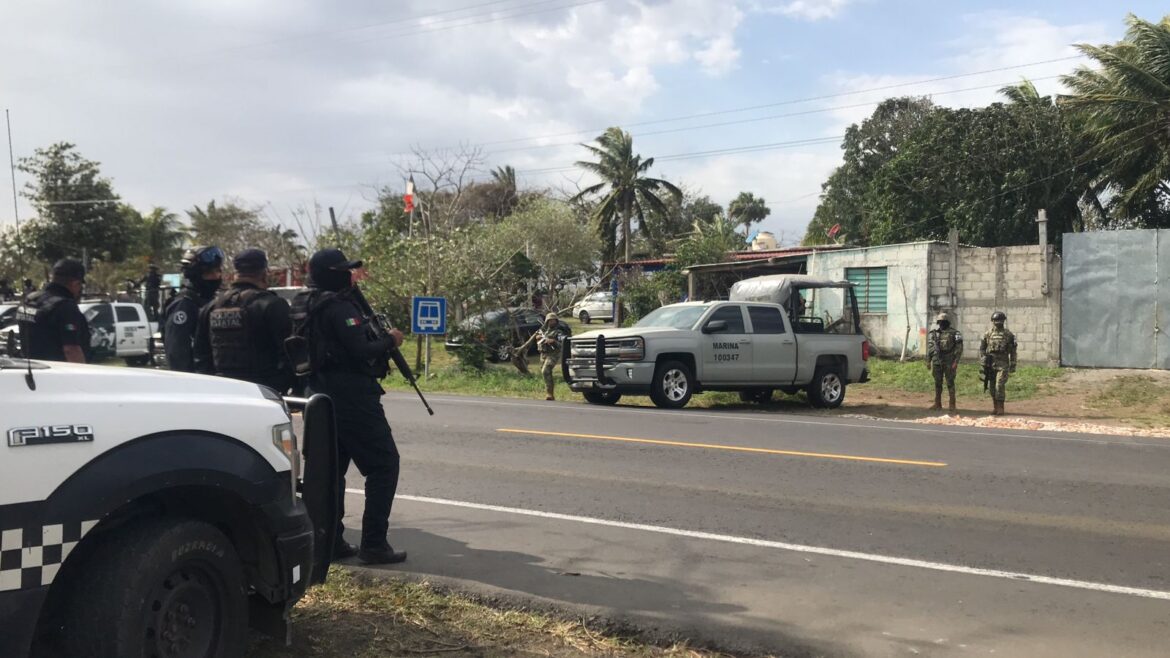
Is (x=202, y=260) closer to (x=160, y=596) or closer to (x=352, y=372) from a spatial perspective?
(x=352, y=372)

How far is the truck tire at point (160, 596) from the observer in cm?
307

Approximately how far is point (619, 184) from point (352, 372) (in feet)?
142

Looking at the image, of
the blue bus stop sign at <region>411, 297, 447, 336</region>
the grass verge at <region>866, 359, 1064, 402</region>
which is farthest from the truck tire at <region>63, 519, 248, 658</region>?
the grass verge at <region>866, 359, 1064, 402</region>

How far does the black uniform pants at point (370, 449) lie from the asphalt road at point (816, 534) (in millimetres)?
372

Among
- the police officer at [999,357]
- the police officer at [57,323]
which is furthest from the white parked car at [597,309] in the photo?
the police officer at [57,323]

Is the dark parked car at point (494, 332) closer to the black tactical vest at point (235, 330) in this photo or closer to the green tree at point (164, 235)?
the black tactical vest at point (235, 330)

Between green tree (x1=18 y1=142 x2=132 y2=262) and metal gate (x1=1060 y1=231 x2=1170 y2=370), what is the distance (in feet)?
90.2

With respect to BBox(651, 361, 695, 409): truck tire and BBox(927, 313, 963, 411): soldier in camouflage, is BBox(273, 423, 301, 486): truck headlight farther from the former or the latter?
BBox(927, 313, 963, 411): soldier in camouflage

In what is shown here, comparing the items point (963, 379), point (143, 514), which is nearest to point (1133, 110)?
point (963, 379)

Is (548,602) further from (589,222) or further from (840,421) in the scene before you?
(589,222)

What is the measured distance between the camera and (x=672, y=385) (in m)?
15.3

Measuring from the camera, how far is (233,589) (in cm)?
357

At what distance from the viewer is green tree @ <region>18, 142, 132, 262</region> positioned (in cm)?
3111

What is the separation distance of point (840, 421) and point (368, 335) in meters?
9.44
